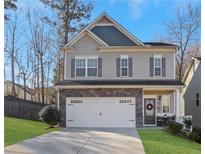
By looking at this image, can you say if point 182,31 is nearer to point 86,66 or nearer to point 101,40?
point 101,40

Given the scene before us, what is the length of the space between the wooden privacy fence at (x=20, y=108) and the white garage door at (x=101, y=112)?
4.89 meters

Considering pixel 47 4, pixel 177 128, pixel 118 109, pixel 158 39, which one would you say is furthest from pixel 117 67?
pixel 47 4

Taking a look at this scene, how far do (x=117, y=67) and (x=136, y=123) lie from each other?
139 inches

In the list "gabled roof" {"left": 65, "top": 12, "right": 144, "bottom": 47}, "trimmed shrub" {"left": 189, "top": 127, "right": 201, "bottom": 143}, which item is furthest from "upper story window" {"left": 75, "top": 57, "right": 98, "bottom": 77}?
"trimmed shrub" {"left": 189, "top": 127, "right": 201, "bottom": 143}

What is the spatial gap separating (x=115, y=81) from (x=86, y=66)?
A: 2.02 metres

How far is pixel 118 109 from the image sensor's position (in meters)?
18.3

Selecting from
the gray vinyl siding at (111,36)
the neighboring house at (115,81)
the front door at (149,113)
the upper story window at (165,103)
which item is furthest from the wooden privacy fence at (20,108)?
the upper story window at (165,103)

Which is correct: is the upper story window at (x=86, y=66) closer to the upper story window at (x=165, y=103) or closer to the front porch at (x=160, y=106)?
the front porch at (x=160, y=106)

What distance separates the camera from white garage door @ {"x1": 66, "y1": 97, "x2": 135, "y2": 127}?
18.3 m

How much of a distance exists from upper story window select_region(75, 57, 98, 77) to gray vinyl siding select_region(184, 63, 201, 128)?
21.1ft

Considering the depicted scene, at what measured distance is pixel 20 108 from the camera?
22016mm

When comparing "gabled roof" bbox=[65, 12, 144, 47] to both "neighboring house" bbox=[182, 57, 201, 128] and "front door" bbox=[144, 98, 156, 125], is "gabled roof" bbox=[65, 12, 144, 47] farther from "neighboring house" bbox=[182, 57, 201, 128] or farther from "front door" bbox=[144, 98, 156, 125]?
"neighboring house" bbox=[182, 57, 201, 128]

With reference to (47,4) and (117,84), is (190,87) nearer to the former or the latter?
(117,84)

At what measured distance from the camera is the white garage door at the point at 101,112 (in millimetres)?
18281
